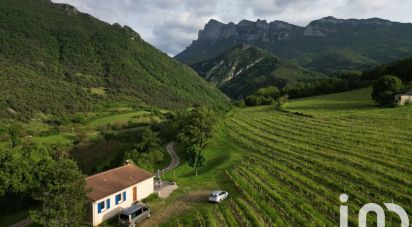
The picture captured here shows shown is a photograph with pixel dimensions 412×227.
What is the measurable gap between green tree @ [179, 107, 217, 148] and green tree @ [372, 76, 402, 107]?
39.8 metres

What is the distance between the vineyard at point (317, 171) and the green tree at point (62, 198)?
338 inches

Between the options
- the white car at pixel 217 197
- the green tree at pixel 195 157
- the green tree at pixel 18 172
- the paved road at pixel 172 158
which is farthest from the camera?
the paved road at pixel 172 158

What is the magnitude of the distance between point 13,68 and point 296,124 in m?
168

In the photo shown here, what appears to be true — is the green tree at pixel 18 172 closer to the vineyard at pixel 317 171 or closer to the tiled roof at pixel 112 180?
the tiled roof at pixel 112 180

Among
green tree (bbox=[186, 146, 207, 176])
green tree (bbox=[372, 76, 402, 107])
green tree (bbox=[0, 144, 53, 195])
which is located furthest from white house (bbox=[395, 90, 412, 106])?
green tree (bbox=[0, 144, 53, 195])

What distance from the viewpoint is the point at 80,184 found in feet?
94.0

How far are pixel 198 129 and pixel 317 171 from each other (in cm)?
2729

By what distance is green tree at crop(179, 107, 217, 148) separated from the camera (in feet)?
197

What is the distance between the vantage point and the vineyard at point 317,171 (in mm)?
28047

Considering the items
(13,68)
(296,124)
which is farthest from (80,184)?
(13,68)

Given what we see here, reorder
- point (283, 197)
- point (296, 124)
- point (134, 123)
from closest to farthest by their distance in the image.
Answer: point (283, 197), point (296, 124), point (134, 123)

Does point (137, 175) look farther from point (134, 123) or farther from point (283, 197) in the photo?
point (134, 123)

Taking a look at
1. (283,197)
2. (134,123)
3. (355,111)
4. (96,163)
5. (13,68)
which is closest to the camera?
(283,197)

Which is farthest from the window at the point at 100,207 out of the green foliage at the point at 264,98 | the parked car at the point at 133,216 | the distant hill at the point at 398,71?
the distant hill at the point at 398,71
